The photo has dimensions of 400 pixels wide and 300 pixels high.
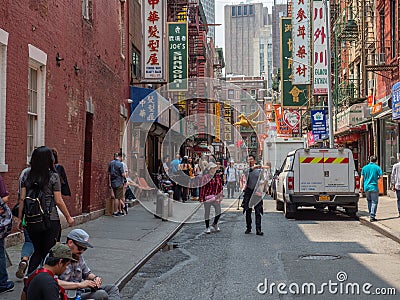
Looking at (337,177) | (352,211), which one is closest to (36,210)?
(337,177)

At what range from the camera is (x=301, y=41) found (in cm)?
3188

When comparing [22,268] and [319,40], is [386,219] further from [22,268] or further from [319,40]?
[319,40]

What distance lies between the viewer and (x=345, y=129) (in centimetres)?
3094

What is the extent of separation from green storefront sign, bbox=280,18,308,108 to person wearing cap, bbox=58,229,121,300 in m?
27.2

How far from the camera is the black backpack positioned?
7125 millimetres

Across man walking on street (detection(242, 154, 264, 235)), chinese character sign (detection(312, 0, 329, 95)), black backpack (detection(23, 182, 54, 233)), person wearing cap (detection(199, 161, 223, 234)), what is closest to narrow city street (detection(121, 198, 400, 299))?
man walking on street (detection(242, 154, 264, 235))

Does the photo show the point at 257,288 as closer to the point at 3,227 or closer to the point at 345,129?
the point at 3,227

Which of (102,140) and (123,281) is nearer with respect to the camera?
(123,281)

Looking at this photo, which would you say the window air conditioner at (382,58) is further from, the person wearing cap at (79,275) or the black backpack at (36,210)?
the person wearing cap at (79,275)

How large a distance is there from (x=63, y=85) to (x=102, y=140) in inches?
174

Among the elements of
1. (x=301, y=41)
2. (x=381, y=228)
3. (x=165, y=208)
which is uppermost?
(x=301, y=41)

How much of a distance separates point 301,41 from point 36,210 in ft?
87.4

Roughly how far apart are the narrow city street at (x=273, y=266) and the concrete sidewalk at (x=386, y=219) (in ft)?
0.67

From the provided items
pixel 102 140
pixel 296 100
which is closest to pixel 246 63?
pixel 296 100
